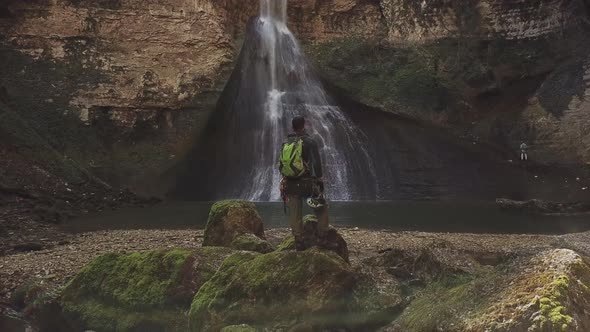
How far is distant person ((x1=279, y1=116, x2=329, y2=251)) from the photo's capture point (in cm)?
629

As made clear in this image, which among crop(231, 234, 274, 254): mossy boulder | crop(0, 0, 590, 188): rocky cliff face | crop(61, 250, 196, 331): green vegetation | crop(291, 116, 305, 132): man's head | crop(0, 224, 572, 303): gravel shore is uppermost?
crop(0, 0, 590, 188): rocky cliff face

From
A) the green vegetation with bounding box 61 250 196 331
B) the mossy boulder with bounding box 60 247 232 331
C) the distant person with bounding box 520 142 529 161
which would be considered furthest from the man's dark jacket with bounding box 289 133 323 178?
the distant person with bounding box 520 142 529 161

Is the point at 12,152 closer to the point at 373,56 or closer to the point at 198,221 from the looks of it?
the point at 198,221

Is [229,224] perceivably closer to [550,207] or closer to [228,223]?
[228,223]

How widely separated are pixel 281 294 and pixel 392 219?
12330 millimetres

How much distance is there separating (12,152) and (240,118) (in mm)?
11111

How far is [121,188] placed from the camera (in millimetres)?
24703

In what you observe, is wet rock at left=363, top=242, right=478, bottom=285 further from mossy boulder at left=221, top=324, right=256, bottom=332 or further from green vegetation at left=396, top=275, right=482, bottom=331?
mossy boulder at left=221, top=324, right=256, bottom=332

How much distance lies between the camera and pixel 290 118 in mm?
28375

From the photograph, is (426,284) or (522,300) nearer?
(522,300)

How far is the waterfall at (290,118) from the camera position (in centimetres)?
2619

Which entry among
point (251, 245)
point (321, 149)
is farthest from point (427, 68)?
point (251, 245)

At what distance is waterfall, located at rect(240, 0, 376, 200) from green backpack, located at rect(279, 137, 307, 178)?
1837 centimetres

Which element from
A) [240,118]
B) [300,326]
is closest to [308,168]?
[300,326]
